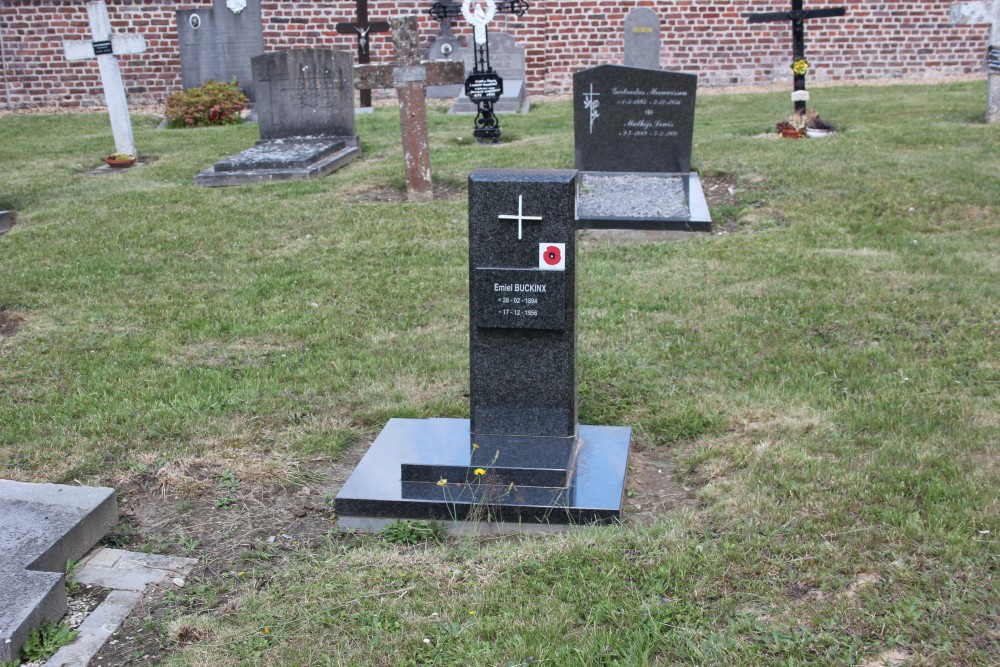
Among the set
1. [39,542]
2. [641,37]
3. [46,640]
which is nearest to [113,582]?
[39,542]

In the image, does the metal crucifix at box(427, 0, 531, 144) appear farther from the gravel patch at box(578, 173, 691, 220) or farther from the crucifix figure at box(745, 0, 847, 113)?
the gravel patch at box(578, 173, 691, 220)

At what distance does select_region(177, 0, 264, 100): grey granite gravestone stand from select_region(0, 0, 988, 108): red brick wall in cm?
241

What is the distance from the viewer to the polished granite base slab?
13.0 ft

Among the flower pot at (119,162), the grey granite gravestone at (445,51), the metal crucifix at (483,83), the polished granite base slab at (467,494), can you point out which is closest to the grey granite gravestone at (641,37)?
the metal crucifix at (483,83)

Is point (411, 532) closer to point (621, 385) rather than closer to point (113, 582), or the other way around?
point (113, 582)

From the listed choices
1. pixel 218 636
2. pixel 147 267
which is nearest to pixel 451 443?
pixel 218 636

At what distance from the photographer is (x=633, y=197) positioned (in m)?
9.02

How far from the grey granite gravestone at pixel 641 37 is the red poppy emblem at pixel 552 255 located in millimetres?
12077

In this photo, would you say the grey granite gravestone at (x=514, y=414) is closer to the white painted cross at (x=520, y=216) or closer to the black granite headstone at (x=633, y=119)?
the white painted cross at (x=520, y=216)

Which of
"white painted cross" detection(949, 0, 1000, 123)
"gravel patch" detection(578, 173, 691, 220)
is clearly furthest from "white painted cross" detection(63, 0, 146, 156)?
"white painted cross" detection(949, 0, 1000, 123)

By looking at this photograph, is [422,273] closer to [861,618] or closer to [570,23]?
[861,618]

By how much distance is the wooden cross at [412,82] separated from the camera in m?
9.18

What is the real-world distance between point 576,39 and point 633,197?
1196cm

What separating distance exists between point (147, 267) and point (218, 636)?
5.02 metres
